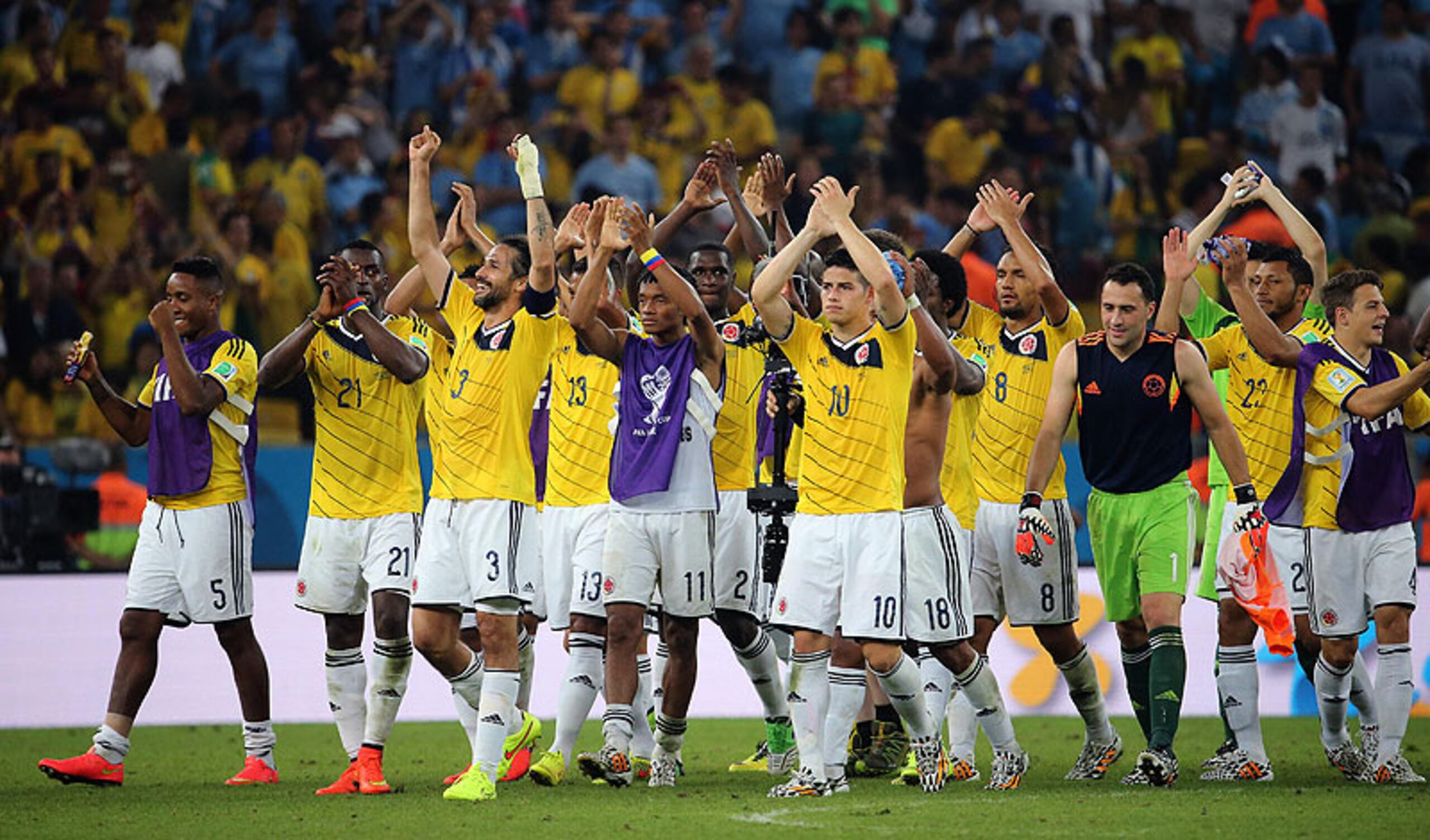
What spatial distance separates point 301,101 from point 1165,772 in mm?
13785

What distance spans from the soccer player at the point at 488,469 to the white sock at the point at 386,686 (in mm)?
210

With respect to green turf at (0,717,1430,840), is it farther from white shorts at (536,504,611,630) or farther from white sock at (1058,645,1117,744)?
white shorts at (536,504,611,630)

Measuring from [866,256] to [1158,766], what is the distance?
10.3 feet

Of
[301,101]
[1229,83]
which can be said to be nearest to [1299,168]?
[1229,83]

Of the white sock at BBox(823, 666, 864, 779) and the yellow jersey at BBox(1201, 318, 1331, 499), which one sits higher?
the yellow jersey at BBox(1201, 318, 1331, 499)

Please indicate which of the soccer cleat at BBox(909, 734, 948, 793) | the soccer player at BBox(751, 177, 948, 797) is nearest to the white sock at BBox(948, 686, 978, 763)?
the soccer cleat at BBox(909, 734, 948, 793)

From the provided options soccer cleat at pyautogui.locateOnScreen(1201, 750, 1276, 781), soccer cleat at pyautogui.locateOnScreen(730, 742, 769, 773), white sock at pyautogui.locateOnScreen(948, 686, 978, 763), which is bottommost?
soccer cleat at pyautogui.locateOnScreen(730, 742, 769, 773)

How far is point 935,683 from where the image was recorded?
1117cm

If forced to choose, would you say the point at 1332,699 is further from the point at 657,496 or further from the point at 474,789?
the point at 474,789

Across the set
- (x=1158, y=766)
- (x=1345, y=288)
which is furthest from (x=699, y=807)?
(x=1345, y=288)

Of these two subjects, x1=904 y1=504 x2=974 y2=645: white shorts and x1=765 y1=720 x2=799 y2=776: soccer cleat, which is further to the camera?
x1=765 y1=720 x2=799 y2=776: soccer cleat

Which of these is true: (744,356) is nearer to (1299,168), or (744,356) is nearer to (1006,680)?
(1006,680)

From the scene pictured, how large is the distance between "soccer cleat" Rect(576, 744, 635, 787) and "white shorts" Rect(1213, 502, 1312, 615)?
3.49 meters

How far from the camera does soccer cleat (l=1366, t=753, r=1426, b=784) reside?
10453 mm
